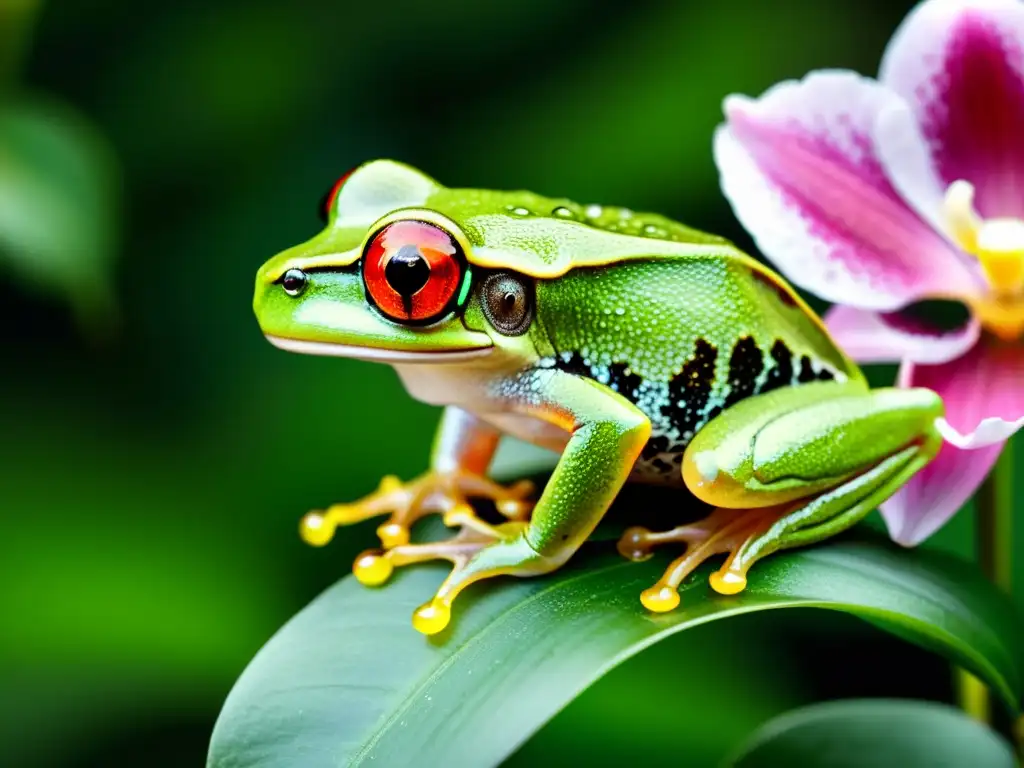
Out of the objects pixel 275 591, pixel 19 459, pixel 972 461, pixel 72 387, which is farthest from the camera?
pixel 72 387

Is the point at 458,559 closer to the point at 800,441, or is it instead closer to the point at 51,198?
the point at 800,441

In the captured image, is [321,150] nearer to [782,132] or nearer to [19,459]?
[19,459]

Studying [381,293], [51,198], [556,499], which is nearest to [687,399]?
[556,499]

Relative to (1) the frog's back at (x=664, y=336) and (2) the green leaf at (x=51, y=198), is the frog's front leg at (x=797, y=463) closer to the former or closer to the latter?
(1) the frog's back at (x=664, y=336)

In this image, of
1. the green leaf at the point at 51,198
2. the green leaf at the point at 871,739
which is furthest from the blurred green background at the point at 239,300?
the green leaf at the point at 871,739

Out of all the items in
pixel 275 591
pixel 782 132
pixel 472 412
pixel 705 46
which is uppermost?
pixel 705 46

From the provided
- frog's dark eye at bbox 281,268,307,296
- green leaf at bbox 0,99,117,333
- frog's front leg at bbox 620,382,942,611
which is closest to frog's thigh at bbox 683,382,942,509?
frog's front leg at bbox 620,382,942,611

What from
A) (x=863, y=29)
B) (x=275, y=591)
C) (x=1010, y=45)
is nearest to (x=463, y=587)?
(x=1010, y=45)
